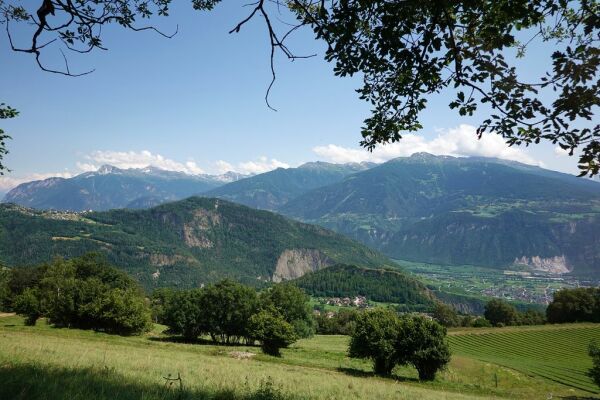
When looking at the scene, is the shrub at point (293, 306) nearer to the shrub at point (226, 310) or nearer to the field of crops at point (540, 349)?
the shrub at point (226, 310)

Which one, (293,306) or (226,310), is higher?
(293,306)

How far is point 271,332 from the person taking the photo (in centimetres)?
5453

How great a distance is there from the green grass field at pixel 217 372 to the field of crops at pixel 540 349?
731 mm

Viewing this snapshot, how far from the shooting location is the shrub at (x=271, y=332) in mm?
54312

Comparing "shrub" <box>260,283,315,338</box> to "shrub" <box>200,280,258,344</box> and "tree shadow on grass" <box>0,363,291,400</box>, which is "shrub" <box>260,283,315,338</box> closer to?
"shrub" <box>200,280,258,344</box>

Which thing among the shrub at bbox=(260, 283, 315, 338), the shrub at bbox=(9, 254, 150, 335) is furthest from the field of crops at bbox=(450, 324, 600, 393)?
the shrub at bbox=(9, 254, 150, 335)

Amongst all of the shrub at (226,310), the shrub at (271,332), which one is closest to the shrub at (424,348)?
the shrub at (271,332)

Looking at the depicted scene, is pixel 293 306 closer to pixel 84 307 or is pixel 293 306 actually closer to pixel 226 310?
pixel 226 310

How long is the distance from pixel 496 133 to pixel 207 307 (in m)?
73.5

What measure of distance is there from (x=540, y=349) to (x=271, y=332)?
228 ft

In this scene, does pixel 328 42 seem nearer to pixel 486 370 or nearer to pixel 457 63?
pixel 457 63

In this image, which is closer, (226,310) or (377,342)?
(377,342)

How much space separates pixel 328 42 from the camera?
23.4 ft

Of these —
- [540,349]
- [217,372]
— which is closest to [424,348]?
[217,372]
